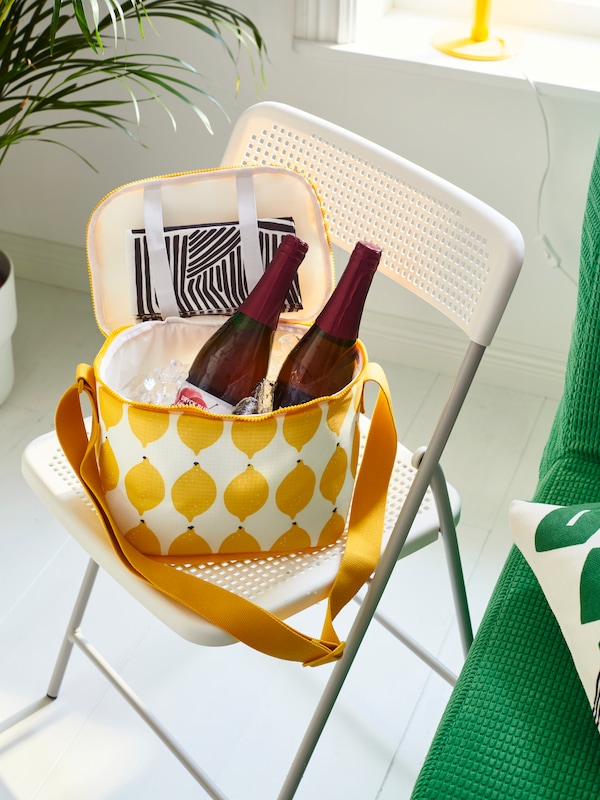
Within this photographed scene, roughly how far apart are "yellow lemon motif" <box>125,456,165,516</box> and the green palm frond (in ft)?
2.13

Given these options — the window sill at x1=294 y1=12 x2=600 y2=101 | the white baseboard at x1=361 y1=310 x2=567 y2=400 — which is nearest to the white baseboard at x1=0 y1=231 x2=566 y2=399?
the white baseboard at x1=361 y1=310 x2=567 y2=400

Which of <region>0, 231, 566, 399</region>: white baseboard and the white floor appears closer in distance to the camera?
the white floor

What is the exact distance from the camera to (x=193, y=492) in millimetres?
868

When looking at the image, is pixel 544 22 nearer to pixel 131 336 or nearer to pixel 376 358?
pixel 376 358

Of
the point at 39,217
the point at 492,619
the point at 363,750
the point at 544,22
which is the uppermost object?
the point at 544,22

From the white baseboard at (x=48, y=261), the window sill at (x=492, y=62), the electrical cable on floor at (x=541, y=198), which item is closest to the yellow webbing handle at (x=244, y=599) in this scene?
the electrical cable on floor at (x=541, y=198)

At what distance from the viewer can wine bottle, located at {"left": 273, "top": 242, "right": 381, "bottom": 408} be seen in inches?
34.6

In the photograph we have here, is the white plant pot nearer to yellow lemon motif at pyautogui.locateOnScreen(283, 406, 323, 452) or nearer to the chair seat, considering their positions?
the chair seat

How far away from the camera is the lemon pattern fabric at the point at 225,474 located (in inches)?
33.2

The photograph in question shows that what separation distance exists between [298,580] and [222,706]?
50cm

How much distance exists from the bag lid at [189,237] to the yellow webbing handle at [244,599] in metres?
0.12

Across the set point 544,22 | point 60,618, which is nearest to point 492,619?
point 60,618

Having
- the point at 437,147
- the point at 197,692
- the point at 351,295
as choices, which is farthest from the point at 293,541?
the point at 437,147

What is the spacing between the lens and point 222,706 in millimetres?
1326
